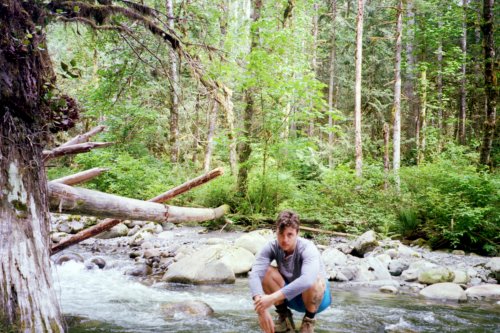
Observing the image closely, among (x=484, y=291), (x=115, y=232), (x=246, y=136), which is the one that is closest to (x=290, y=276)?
(x=484, y=291)

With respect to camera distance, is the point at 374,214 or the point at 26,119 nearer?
the point at 26,119

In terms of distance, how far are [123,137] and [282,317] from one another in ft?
46.2

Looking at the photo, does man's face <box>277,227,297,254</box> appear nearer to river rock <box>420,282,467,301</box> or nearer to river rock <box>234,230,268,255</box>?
river rock <box>420,282,467,301</box>

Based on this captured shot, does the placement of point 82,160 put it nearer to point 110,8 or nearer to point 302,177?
point 302,177

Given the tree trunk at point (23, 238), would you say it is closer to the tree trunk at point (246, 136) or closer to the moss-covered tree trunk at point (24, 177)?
the moss-covered tree trunk at point (24, 177)

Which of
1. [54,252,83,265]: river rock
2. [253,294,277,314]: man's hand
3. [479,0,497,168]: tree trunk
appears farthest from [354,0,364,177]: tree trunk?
[253,294,277,314]: man's hand

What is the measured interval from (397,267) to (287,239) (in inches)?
199

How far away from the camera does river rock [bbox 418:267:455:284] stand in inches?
285

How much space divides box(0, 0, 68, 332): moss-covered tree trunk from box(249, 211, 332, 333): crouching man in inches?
66.0

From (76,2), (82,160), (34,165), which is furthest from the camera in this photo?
(82,160)

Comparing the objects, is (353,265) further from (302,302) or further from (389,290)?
(302,302)

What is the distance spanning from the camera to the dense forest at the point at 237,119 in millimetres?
3344

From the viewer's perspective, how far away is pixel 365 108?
22812mm

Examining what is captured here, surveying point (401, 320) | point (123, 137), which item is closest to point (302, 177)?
point (123, 137)
